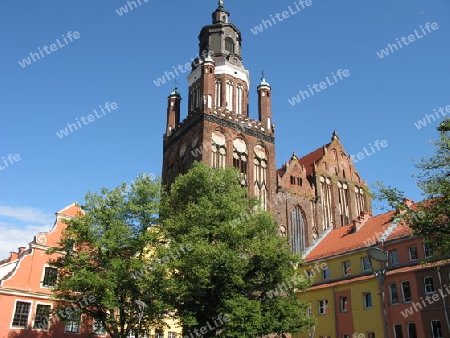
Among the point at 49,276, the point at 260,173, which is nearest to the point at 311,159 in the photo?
the point at 260,173

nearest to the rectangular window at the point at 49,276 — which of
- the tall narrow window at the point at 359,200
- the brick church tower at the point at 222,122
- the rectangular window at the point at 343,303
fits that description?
the brick church tower at the point at 222,122

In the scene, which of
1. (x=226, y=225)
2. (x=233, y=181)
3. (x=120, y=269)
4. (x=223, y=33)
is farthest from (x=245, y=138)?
(x=120, y=269)

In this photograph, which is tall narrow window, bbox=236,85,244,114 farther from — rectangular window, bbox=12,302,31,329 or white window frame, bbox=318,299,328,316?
rectangular window, bbox=12,302,31,329

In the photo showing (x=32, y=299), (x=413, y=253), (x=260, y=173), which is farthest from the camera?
(x=260, y=173)

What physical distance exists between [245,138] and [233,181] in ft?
60.1

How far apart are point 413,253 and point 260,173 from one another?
18578 millimetres

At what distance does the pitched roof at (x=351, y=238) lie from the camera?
113 ft

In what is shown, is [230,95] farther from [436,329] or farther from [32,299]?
[436,329]

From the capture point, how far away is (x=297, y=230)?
4659 centimetres

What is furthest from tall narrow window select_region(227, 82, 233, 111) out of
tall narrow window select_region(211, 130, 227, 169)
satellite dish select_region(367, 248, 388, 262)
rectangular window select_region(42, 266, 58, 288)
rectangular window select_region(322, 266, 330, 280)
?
satellite dish select_region(367, 248, 388, 262)

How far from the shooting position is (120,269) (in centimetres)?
2389

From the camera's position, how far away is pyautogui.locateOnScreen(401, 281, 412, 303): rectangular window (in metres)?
29.1

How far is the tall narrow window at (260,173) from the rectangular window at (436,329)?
1971cm

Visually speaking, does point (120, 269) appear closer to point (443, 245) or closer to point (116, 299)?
point (116, 299)
